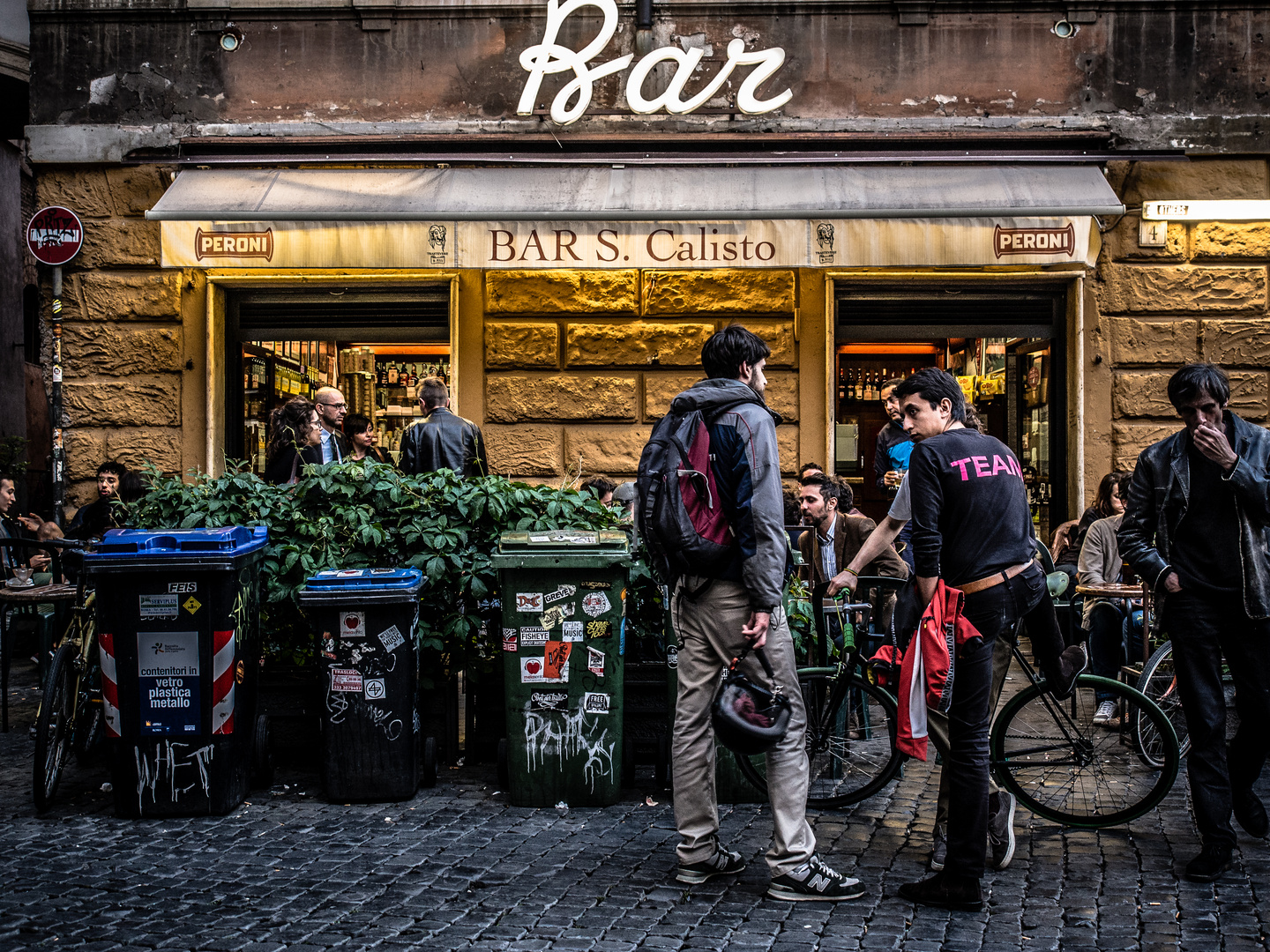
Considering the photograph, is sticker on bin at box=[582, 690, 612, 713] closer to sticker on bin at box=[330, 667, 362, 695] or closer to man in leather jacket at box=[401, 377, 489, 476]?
sticker on bin at box=[330, 667, 362, 695]

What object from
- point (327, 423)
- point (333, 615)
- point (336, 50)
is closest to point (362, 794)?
point (333, 615)

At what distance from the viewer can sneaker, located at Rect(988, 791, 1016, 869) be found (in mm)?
4406

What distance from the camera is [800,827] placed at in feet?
13.5

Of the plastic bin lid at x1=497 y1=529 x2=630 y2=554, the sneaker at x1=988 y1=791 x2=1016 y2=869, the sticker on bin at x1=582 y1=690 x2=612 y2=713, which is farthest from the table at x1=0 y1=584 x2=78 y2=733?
the sneaker at x1=988 y1=791 x2=1016 y2=869

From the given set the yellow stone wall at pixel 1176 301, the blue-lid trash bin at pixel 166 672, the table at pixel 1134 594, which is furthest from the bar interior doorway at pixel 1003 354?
the blue-lid trash bin at pixel 166 672

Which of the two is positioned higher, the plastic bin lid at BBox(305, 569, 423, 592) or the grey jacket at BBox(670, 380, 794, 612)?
the grey jacket at BBox(670, 380, 794, 612)

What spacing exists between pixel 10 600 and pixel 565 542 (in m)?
3.45

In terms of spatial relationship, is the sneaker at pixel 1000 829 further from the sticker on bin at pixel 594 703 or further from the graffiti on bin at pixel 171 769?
the graffiti on bin at pixel 171 769

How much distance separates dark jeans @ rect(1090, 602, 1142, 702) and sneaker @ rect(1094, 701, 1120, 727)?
7.02 ft

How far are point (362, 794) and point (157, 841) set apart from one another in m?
0.91

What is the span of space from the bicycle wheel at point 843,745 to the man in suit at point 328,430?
4.20 meters

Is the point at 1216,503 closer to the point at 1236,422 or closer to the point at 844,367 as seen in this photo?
the point at 1236,422

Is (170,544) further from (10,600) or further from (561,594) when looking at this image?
(10,600)

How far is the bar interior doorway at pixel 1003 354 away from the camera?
33.2ft
